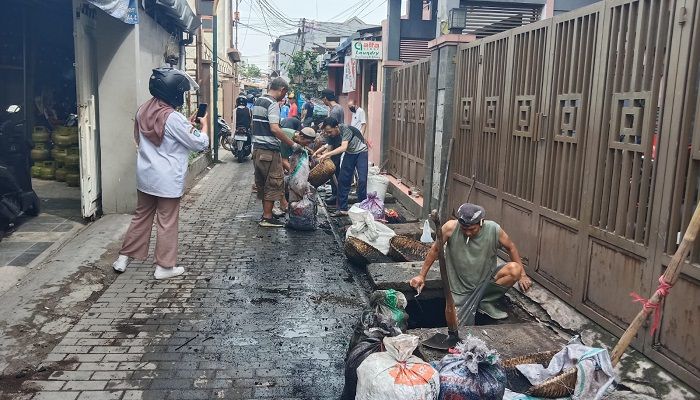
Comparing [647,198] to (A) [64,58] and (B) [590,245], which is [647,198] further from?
(A) [64,58]

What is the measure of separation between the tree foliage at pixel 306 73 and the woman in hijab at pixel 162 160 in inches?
877

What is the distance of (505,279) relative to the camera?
5145 mm

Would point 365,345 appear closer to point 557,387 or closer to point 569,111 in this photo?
point 557,387

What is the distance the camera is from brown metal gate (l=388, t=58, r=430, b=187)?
34.3ft

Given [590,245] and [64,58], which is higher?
[64,58]

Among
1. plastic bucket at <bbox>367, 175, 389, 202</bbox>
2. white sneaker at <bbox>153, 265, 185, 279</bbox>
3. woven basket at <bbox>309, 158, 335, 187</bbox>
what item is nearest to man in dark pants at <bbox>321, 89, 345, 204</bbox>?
woven basket at <bbox>309, 158, 335, 187</bbox>

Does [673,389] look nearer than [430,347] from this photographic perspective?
Yes

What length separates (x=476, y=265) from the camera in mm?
5141

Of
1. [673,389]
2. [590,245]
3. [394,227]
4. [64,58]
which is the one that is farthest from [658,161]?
[64,58]

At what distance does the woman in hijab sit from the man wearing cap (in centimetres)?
263

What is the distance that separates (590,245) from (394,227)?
360 cm

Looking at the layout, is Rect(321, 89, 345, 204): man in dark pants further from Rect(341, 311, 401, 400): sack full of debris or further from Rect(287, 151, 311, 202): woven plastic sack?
Rect(341, 311, 401, 400): sack full of debris

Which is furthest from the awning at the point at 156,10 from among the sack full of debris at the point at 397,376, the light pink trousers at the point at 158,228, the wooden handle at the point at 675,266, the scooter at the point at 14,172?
the wooden handle at the point at 675,266

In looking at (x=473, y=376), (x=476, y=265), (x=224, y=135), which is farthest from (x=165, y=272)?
(x=224, y=135)
